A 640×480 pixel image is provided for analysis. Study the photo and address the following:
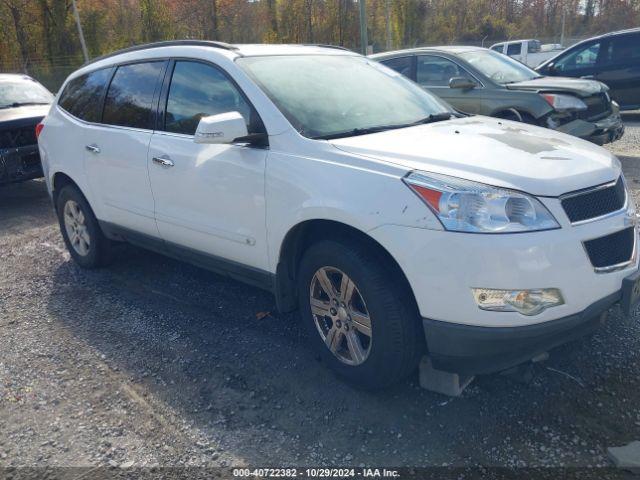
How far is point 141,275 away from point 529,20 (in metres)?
48.9

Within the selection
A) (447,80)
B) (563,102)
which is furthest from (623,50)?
(447,80)

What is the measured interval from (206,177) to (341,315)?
128 cm

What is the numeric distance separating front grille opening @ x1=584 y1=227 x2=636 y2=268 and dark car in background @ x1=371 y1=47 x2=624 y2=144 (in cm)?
476

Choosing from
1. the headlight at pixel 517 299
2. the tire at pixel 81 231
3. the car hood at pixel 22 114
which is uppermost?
the car hood at pixel 22 114

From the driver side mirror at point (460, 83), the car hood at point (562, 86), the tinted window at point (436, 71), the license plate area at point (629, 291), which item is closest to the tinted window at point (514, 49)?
the car hood at point (562, 86)

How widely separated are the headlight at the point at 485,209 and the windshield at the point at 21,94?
327 inches

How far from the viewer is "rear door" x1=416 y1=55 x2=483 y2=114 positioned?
8.14m

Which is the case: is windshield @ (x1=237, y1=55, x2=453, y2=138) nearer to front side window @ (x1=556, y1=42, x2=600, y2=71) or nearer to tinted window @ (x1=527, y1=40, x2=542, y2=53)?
front side window @ (x1=556, y1=42, x2=600, y2=71)

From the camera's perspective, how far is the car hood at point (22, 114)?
7941 millimetres

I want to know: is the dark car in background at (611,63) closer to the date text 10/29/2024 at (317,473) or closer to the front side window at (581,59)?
the front side window at (581,59)

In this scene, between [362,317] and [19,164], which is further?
[19,164]

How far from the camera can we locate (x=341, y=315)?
10.3 ft

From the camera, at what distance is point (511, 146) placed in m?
3.10

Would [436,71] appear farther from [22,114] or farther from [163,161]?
[22,114]
